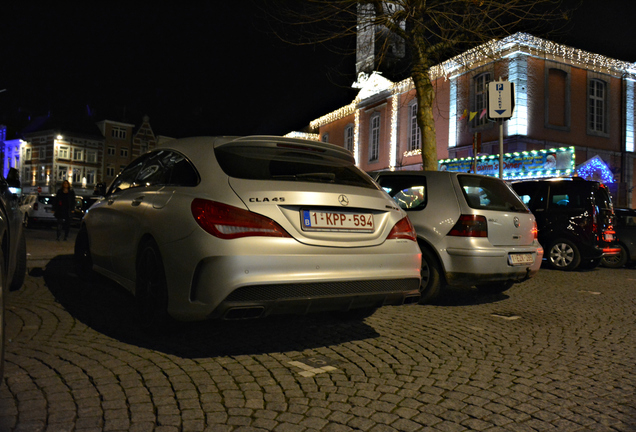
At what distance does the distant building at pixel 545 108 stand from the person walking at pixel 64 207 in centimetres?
1471

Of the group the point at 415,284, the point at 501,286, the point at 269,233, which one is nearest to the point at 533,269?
Answer: the point at 501,286

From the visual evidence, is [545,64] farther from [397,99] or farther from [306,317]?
[306,317]

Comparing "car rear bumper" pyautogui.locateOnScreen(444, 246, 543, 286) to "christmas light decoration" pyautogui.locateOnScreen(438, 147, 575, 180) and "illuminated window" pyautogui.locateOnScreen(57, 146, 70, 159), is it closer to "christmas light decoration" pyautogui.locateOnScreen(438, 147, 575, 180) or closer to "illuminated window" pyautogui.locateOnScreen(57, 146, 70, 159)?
"christmas light decoration" pyautogui.locateOnScreen(438, 147, 575, 180)

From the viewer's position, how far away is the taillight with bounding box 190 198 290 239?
3.46 m

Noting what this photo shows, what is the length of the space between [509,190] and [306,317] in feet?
10.6

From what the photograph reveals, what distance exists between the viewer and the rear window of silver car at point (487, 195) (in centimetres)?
622

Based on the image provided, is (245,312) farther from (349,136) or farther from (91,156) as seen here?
(91,156)

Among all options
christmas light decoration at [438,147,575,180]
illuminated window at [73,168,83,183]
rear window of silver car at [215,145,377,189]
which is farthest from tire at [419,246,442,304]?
illuminated window at [73,168,83,183]

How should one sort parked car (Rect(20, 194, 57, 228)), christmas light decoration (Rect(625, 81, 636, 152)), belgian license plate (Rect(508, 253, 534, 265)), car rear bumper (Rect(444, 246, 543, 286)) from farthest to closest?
christmas light decoration (Rect(625, 81, 636, 152))
parked car (Rect(20, 194, 57, 228))
belgian license plate (Rect(508, 253, 534, 265))
car rear bumper (Rect(444, 246, 543, 286))

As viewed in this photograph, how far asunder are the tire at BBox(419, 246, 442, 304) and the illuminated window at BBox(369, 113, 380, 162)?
2736 centimetres

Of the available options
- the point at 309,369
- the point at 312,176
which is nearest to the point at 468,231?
the point at 312,176

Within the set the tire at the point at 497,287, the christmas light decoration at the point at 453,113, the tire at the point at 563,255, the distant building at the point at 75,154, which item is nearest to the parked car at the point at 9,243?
the tire at the point at 497,287

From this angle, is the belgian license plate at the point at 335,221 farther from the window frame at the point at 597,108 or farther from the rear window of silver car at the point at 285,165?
the window frame at the point at 597,108

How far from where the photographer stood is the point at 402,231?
4.20 m
